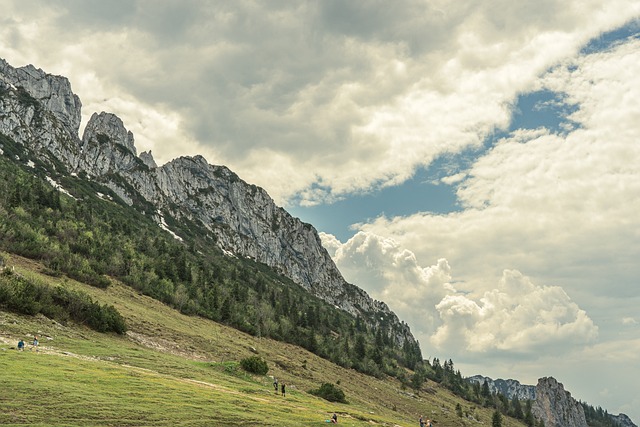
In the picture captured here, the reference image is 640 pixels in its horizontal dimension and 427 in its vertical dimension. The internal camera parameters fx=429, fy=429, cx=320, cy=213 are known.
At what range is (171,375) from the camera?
1966 inches

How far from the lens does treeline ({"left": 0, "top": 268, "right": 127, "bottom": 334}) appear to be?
203ft

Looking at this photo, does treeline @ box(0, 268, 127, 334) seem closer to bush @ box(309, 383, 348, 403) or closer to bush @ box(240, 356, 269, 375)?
bush @ box(240, 356, 269, 375)

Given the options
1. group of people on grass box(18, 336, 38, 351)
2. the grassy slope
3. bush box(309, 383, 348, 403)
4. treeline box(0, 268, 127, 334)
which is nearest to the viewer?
the grassy slope

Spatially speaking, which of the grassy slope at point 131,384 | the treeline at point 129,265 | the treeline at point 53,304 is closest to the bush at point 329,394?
the grassy slope at point 131,384

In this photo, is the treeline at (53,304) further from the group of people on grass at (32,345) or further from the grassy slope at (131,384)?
the group of people on grass at (32,345)

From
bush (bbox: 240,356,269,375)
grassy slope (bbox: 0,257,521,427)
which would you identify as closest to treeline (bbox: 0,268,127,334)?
grassy slope (bbox: 0,257,521,427)

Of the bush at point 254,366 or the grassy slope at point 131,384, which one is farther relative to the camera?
the bush at point 254,366

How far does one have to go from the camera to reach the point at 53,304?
68.9 m

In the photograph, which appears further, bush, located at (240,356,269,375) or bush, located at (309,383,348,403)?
bush, located at (309,383,348,403)

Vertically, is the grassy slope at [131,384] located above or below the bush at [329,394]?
below

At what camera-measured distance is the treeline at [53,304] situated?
6197cm

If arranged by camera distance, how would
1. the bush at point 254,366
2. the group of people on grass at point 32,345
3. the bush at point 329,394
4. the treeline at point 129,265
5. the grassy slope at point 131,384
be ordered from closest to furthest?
the grassy slope at point 131,384, the group of people on grass at point 32,345, the bush at point 254,366, the bush at point 329,394, the treeline at point 129,265

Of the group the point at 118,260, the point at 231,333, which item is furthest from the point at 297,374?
the point at 118,260

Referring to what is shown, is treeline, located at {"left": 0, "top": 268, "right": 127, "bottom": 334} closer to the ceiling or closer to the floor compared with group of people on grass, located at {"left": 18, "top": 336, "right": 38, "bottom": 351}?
closer to the ceiling
